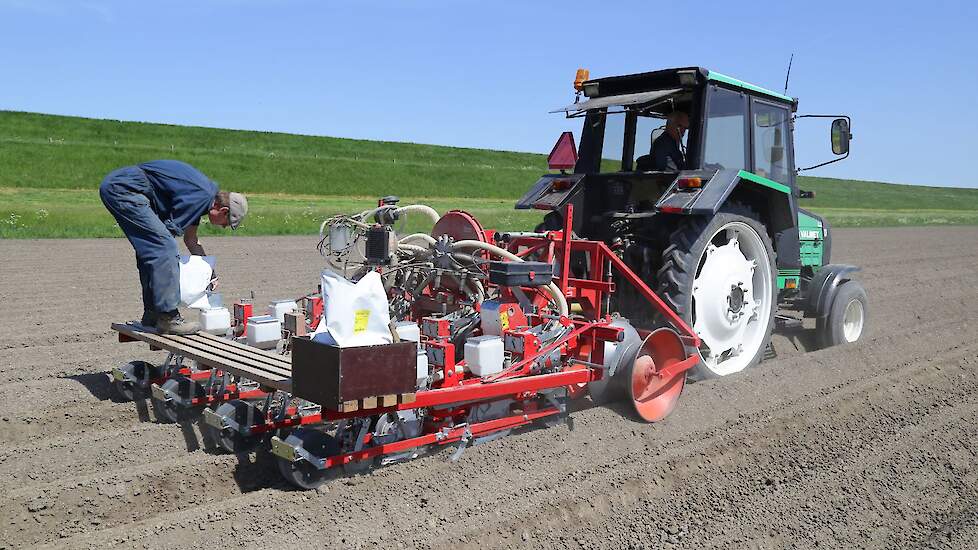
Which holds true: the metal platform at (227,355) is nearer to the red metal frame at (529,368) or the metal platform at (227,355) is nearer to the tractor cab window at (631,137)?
the red metal frame at (529,368)

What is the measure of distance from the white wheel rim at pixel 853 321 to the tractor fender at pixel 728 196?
1.52 metres

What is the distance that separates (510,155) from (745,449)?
54535mm

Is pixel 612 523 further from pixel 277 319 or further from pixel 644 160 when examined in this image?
pixel 644 160

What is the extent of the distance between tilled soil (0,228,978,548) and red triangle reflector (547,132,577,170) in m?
1.88

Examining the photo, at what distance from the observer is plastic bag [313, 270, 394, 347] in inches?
136

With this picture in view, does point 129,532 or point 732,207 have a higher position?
point 732,207

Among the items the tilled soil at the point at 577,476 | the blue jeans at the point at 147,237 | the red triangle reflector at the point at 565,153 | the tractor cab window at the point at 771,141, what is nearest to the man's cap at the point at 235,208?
the blue jeans at the point at 147,237

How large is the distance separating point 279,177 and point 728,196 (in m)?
35.2

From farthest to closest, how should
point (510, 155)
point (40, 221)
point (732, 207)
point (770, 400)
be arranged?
point (510, 155) → point (40, 221) → point (732, 207) → point (770, 400)

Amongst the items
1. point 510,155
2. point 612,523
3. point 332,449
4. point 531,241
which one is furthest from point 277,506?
point 510,155

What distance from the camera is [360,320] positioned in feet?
11.5

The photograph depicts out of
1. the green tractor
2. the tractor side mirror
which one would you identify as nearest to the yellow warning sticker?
A: the green tractor

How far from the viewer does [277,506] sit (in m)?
3.55

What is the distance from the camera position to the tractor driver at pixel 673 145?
5.90 metres
